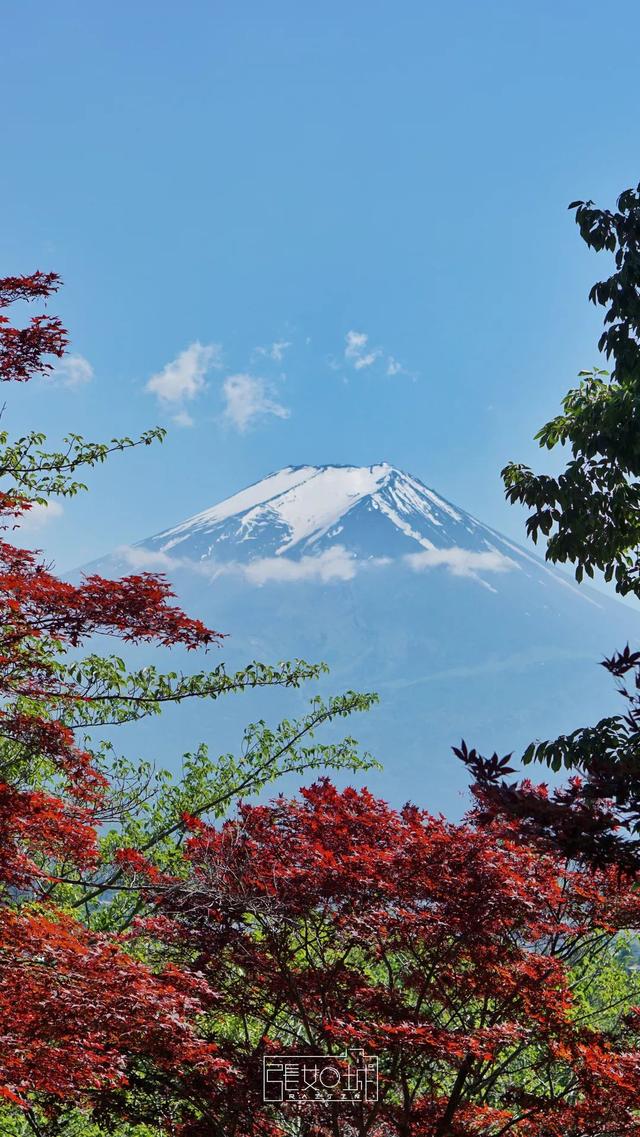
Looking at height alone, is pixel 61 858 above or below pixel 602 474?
below

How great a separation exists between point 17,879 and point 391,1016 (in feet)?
8.98

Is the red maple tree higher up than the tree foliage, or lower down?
lower down

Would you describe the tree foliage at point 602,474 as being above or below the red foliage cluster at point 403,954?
above

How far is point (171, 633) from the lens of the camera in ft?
21.7

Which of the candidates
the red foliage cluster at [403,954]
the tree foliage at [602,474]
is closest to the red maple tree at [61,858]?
the red foliage cluster at [403,954]

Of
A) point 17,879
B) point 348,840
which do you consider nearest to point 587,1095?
point 348,840

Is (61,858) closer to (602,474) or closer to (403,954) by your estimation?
(403,954)

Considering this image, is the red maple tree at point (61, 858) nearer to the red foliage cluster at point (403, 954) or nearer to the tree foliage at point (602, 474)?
the red foliage cluster at point (403, 954)

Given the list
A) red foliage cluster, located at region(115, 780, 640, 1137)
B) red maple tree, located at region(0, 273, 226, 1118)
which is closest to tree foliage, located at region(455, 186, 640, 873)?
red foliage cluster, located at region(115, 780, 640, 1137)

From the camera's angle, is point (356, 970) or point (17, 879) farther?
point (356, 970)

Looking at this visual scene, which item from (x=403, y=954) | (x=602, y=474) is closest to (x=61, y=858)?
(x=403, y=954)

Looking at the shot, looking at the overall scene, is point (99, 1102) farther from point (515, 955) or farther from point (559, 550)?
point (559, 550)

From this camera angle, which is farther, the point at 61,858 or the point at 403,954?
the point at 61,858

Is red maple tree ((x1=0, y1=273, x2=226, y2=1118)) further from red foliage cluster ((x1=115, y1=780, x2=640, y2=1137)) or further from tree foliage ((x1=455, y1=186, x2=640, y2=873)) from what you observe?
tree foliage ((x1=455, y1=186, x2=640, y2=873))
